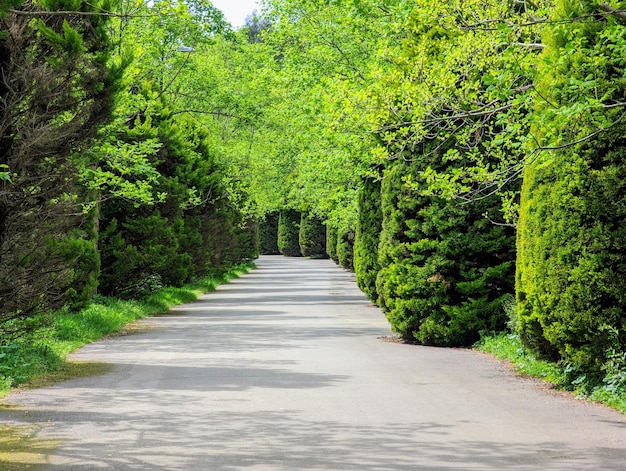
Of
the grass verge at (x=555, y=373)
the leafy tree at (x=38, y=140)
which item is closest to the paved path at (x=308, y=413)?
the grass verge at (x=555, y=373)

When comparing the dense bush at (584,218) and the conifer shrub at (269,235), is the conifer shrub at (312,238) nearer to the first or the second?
the conifer shrub at (269,235)

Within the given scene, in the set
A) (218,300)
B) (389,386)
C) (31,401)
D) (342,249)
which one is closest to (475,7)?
(389,386)

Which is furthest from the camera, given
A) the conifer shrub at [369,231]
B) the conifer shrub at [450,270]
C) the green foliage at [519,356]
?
the conifer shrub at [369,231]

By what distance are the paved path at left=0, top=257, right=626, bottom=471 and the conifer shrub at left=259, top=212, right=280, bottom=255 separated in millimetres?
82714

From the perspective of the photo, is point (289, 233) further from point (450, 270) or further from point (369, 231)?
point (450, 270)

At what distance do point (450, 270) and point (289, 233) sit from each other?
7715cm

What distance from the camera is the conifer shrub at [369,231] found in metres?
28.0

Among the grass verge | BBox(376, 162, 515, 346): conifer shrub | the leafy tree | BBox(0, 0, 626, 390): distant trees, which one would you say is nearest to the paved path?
the grass verge

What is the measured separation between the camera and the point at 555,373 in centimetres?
1251

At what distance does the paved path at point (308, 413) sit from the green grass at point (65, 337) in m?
0.63

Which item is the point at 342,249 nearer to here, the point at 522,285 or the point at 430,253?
the point at 430,253

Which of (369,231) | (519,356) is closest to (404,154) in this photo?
(519,356)

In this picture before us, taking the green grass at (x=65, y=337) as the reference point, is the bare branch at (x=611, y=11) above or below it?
above

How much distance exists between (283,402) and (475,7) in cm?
537
